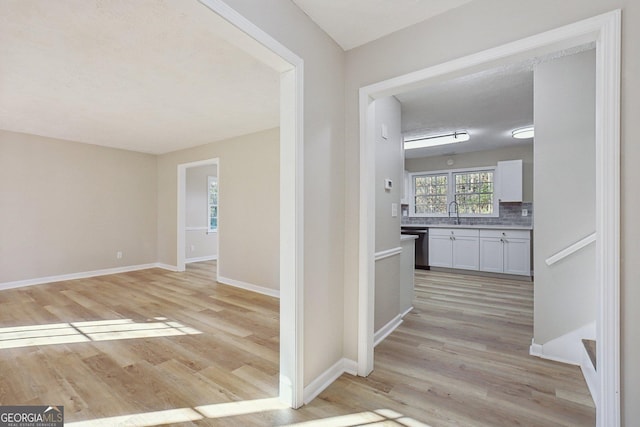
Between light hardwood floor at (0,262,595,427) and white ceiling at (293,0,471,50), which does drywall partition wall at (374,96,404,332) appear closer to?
light hardwood floor at (0,262,595,427)

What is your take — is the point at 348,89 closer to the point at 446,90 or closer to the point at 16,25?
the point at 446,90

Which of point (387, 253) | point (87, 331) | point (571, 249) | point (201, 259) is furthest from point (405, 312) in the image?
point (201, 259)

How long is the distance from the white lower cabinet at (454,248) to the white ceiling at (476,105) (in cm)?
184

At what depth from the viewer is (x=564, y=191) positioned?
2391mm

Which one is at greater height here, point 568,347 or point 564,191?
point 564,191

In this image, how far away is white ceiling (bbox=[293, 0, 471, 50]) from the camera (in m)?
1.76

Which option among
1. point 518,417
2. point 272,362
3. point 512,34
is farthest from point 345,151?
point 518,417

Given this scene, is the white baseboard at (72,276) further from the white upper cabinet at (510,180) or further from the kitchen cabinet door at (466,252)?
the white upper cabinet at (510,180)

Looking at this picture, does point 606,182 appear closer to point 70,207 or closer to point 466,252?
point 466,252

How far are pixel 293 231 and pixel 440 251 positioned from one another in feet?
16.3

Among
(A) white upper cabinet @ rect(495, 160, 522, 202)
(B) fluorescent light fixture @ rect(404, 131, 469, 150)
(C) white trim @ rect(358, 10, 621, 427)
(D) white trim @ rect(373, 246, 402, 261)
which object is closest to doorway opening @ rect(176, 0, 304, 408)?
(D) white trim @ rect(373, 246, 402, 261)

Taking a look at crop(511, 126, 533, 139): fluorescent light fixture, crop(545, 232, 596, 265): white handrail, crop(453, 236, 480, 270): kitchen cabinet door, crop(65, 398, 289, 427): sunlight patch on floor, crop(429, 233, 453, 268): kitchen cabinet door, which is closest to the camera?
crop(65, 398, 289, 427): sunlight patch on floor

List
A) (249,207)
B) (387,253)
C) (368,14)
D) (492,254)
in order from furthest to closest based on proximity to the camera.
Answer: (492,254) < (249,207) < (387,253) < (368,14)

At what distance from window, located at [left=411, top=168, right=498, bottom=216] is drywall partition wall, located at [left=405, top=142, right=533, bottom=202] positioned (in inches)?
5.6
